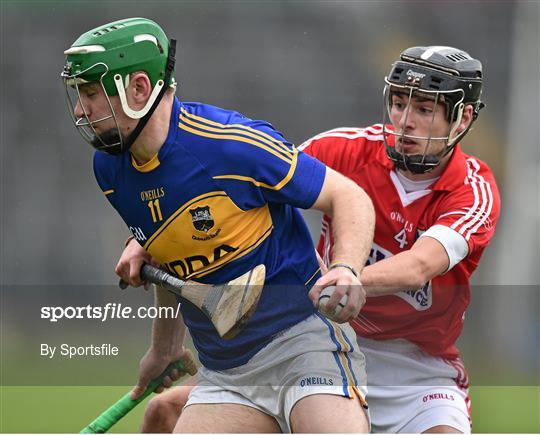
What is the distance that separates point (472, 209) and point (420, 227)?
18cm

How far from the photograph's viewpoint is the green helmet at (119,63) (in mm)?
2939

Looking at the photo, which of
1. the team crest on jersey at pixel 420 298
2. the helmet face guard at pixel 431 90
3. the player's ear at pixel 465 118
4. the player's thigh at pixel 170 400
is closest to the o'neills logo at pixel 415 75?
the helmet face guard at pixel 431 90

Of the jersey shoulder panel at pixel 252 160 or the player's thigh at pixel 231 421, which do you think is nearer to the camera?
the jersey shoulder panel at pixel 252 160

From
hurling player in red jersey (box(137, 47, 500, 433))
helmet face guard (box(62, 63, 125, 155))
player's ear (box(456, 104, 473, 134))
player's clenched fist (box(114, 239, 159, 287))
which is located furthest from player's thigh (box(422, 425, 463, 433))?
helmet face guard (box(62, 63, 125, 155))

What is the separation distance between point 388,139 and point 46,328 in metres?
2.70

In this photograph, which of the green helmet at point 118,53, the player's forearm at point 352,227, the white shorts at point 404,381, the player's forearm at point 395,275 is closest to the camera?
the player's forearm at point 352,227

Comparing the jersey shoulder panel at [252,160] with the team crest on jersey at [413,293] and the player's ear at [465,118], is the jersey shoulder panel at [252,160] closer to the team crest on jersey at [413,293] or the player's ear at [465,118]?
the team crest on jersey at [413,293]

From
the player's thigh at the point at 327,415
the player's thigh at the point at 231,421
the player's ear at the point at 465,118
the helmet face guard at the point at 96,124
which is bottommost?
the player's thigh at the point at 231,421

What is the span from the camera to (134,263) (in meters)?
3.22

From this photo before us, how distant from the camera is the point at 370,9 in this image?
25.6 feet

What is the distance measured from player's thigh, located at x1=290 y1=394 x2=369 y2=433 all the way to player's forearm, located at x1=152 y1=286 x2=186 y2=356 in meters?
0.61

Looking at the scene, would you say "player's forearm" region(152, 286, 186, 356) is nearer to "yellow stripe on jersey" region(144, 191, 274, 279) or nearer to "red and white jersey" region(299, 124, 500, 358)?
"yellow stripe on jersey" region(144, 191, 274, 279)

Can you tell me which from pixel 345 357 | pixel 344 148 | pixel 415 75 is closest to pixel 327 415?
pixel 345 357

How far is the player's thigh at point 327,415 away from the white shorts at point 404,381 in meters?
0.82
